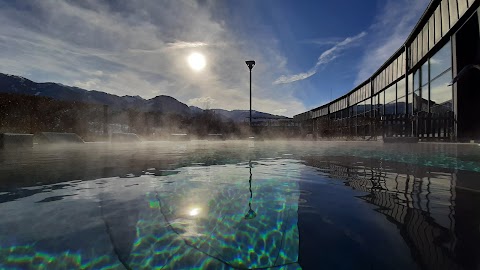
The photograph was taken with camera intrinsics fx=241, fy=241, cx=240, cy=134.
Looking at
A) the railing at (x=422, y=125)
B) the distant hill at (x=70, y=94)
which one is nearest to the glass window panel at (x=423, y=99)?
the railing at (x=422, y=125)

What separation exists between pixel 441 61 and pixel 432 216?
13256mm

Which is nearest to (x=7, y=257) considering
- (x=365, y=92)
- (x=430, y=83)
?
(x=430, y=83)

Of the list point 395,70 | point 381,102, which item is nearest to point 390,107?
point 381,102

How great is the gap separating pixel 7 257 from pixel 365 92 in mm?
25030

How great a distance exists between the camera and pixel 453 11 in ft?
30.9

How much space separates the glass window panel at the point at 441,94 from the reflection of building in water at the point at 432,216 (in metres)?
10.5

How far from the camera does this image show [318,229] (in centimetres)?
148

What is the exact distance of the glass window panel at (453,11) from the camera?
925cm

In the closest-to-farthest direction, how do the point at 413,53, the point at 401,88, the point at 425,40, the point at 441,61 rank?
1. the point at 441,61
2. the point at 425,40
3. the point at 413,53
4. the point at 401,88

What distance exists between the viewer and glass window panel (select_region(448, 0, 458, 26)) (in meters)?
9.25

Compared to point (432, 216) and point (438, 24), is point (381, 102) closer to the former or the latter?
point (438, 24)

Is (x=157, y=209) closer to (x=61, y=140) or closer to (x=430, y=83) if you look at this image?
(x=430, y=83)

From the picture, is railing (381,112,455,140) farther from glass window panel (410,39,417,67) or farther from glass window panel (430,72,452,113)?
glass window panel (410,39,417,67)

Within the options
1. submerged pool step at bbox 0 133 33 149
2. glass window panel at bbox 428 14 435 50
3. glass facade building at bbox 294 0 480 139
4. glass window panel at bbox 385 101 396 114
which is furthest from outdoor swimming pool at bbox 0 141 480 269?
glass window panel at bbox 385 101 396 114
